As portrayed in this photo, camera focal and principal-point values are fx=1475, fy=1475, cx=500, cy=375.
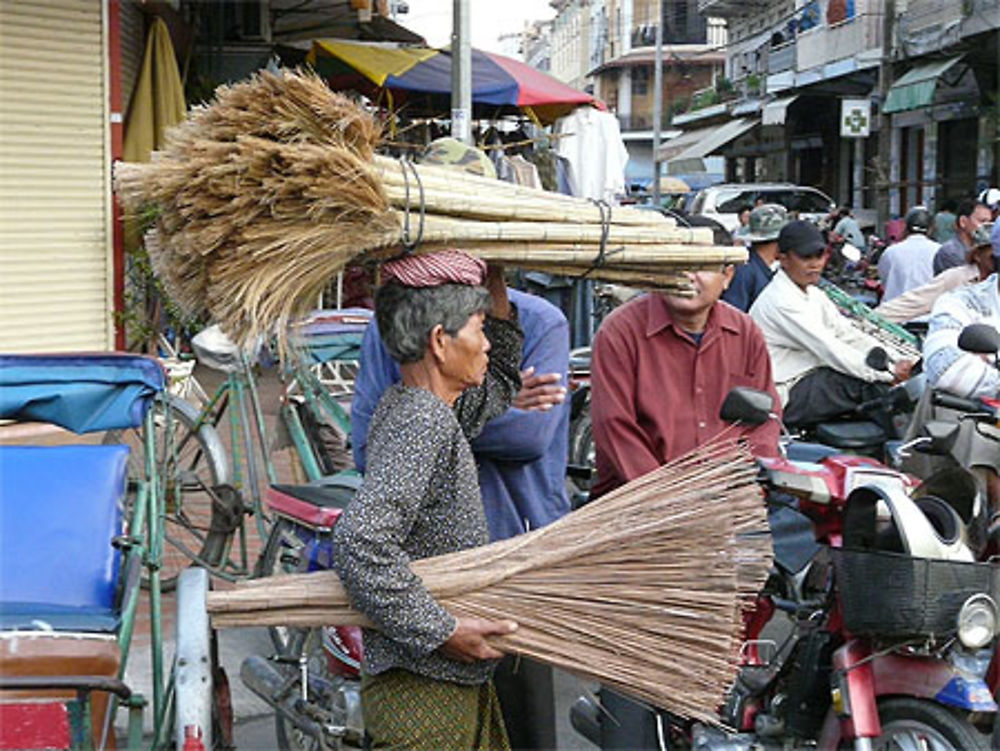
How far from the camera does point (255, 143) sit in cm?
262

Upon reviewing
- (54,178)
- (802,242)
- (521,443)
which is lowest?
(521,443)

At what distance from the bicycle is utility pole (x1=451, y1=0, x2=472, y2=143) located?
13.0ft

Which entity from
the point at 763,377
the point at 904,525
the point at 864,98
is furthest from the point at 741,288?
the point at 864,98

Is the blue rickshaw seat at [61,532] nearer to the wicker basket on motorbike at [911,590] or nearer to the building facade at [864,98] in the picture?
the wicker basket on motorbike at [911,590]

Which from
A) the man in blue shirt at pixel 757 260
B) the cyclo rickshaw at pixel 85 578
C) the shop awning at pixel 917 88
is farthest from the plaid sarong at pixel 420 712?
the shop awning at pixel 917 88

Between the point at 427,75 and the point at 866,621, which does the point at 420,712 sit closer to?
the point at 866,621

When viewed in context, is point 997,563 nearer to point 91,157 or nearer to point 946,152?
point 91,157

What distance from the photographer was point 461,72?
10.2 meters

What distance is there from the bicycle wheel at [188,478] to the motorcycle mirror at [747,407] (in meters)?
2.97

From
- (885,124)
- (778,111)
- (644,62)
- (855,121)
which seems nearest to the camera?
(855,121)

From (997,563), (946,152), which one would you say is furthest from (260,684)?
(946,152)

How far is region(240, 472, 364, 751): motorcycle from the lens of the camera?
12.9 ft

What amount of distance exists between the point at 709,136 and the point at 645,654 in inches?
1737

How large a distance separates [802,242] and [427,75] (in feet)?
22.0
